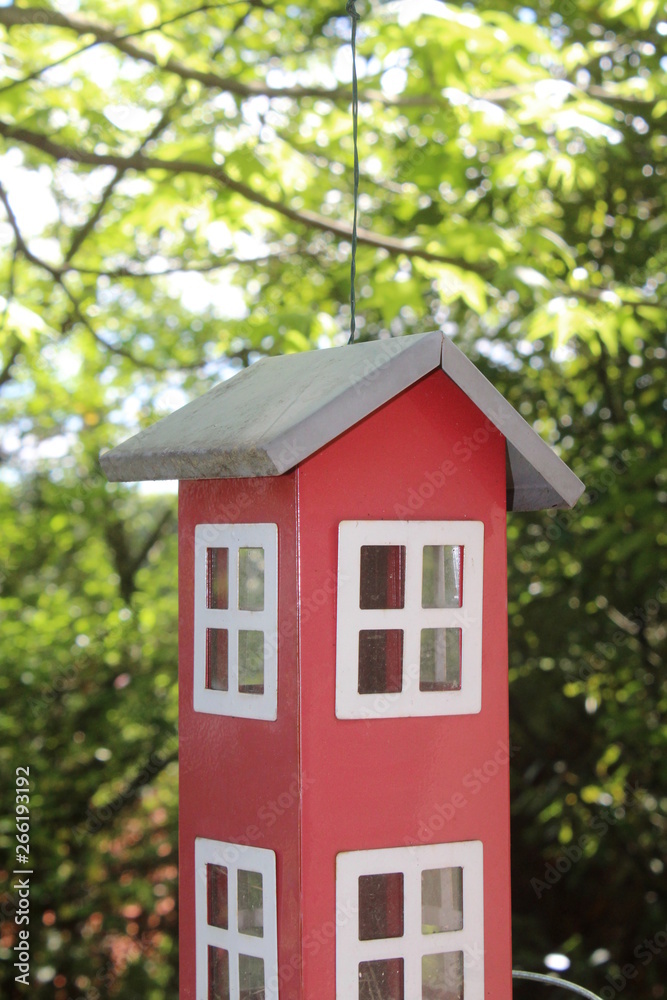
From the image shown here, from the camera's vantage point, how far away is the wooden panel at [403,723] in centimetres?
121

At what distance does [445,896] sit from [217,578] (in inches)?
19.9

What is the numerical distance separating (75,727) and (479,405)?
2890mm

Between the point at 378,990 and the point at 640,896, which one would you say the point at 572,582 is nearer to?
the point at 640,896

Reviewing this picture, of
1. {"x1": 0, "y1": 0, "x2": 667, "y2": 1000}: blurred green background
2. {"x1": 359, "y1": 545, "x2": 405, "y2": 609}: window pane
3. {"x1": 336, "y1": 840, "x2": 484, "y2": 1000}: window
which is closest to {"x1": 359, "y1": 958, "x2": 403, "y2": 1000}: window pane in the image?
{"x1": 336, "y1": 840, "x2": 484, "y2": 1000}: window

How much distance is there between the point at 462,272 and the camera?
294 cm

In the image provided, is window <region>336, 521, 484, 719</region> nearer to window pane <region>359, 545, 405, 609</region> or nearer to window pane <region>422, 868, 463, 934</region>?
window pane <region>359, 545, 405, 609</region>

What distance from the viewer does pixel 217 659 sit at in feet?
4.58

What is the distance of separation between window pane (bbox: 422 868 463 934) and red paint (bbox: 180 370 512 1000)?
0.04 metres

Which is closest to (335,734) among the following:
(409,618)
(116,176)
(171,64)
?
(409,618)

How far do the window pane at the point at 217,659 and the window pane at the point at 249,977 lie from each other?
34cm

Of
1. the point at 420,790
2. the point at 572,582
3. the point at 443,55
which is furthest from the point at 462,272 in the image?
the point at 420,790

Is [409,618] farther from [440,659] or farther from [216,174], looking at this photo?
[216,174]

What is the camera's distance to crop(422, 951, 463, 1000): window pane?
Answer: 1.32 metres

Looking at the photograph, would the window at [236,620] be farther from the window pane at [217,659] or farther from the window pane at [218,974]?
the window pane at [218,974]
